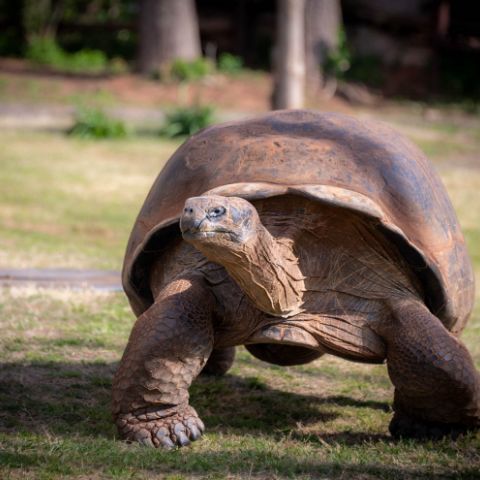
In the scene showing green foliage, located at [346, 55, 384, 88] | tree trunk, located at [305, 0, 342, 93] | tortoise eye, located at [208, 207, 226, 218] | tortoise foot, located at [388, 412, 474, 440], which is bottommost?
green foliage, located at [346, 55, 384, 88]

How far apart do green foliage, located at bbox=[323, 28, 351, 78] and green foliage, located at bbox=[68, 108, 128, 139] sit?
5.29 metres

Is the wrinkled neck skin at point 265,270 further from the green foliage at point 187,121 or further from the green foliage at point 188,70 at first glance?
the green foliage at point 188,70

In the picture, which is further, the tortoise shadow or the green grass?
the green grass

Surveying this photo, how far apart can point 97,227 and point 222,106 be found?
7780 millimetres

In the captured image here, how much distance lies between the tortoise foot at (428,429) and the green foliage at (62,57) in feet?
50.6

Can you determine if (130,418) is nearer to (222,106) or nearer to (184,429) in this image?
(184,429)

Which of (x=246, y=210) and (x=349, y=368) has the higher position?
(x=246, y=210)

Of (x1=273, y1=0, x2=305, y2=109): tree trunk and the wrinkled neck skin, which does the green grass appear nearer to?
(x1=273, y1=0, x2=305, y2=109): tree trunk

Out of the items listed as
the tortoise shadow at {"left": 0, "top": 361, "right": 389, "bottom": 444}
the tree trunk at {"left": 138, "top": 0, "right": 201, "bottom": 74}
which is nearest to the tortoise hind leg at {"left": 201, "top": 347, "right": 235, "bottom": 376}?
the tortoise shadow at {"left": 0, "top": 361, "right": 389, "bottom": 444}

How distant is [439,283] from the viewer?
3490mm

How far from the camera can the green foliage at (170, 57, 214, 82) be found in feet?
53.5

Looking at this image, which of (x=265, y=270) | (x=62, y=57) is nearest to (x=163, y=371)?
(x=265, y=270)

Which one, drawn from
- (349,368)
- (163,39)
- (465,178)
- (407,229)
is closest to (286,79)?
(465,178)

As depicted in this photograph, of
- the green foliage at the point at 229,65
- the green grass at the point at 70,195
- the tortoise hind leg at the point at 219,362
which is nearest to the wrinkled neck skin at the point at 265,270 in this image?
the tortoise hind leg at the point at 219,362
